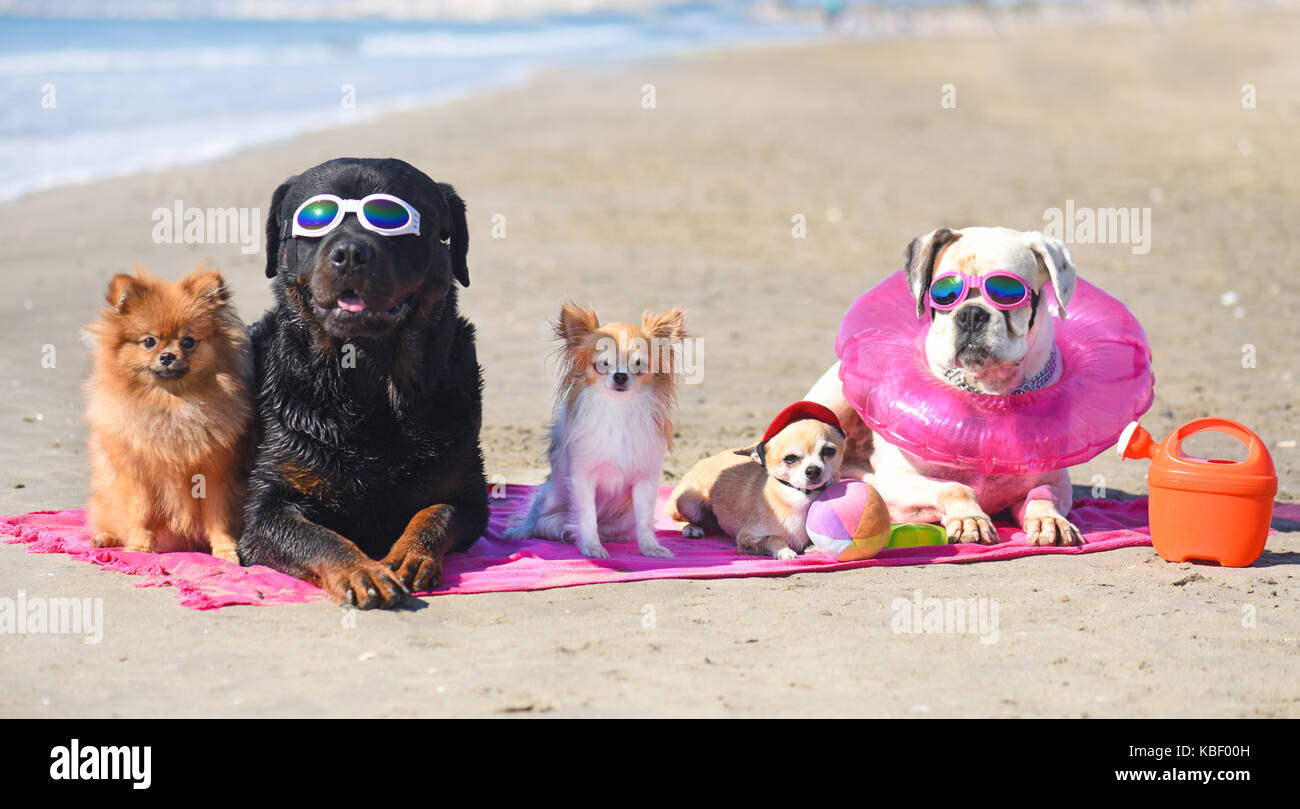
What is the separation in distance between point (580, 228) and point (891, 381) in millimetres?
8848

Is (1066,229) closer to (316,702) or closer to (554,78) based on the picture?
(316,702)

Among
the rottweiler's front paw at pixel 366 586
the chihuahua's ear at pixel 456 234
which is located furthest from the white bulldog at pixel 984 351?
the rottweiler's front paw at pixel 366 586

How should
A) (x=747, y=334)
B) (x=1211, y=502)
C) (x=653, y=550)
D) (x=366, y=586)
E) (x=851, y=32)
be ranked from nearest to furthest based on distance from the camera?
(x=366, y=586) → (x=1211, y=502) → (x=653, y=550) → (x=747, y=334) → (x=851, y=32)

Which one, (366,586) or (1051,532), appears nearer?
(366,586)

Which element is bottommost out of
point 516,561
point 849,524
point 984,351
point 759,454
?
point 516,561

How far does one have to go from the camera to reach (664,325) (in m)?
5.70

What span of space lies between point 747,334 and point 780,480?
5.44 m

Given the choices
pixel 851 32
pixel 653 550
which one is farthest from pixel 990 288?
pixel 851 32

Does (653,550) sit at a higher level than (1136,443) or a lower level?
lower

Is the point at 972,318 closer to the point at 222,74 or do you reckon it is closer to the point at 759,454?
the point at 759,454

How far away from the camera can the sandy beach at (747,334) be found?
14.0 ft

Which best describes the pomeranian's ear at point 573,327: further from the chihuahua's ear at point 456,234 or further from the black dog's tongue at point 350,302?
the black dog's tongue at point 350,302

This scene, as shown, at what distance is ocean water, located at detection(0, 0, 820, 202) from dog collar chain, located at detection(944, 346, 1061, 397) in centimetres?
1331

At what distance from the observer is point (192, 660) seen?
14.4ft
